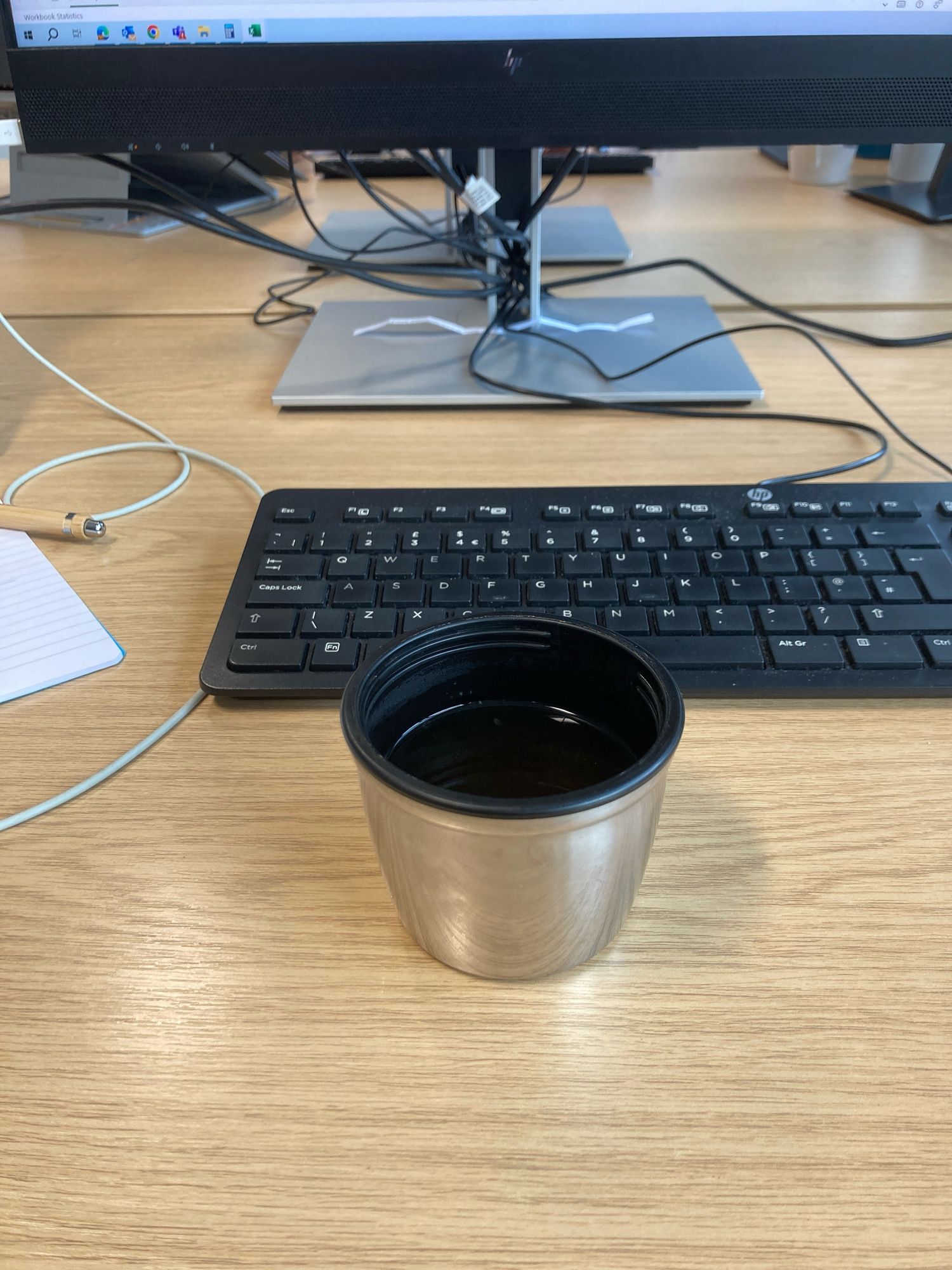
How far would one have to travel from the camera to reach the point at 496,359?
2.11ft

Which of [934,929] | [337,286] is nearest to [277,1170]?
[934,929]

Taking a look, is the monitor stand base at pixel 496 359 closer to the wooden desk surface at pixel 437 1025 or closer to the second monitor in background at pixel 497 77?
the second monitor in background at pixel 497 77

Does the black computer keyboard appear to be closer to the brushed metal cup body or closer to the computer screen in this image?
the brushed metal cup body

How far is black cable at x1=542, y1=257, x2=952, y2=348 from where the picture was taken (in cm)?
67

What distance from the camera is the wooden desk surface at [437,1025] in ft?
0.75

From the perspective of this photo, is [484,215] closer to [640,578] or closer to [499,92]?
[499,92]

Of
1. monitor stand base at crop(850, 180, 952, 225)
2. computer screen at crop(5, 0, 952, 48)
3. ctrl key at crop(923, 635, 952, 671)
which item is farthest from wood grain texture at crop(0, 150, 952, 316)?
ctrl key at crop(923, 635, 952, 671)

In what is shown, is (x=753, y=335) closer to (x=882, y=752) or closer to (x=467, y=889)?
(x=882, y=752)

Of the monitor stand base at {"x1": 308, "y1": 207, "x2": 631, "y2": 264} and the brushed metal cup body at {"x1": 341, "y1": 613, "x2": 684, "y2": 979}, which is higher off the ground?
the brushed metal cup body at {"x1": 341, "y1": 613, "x2": 684, "y2": 979}

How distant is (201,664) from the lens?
405 mm

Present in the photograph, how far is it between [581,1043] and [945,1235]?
9 centimetres

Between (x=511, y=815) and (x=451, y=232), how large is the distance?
30.2 inches

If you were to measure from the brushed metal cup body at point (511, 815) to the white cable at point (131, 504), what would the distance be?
0.12 metres

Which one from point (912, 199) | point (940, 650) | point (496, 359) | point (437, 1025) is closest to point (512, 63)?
point (496, 359)
